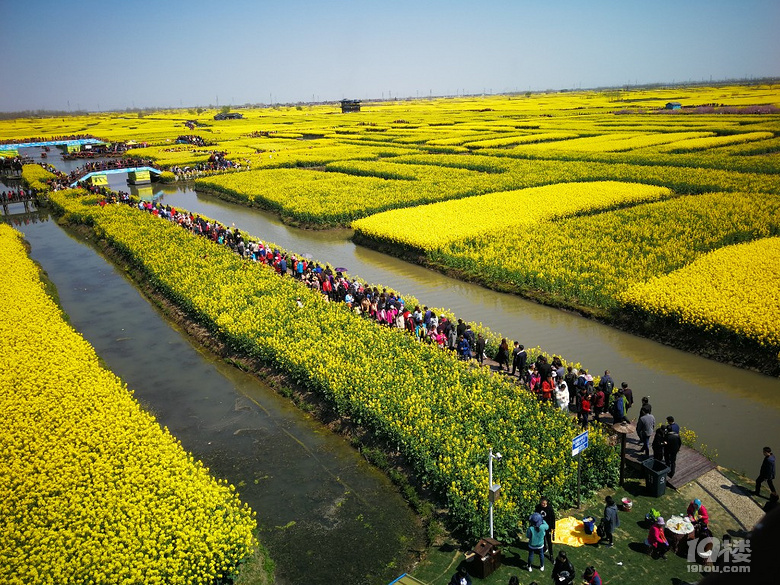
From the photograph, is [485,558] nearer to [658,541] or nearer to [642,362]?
[658,541]

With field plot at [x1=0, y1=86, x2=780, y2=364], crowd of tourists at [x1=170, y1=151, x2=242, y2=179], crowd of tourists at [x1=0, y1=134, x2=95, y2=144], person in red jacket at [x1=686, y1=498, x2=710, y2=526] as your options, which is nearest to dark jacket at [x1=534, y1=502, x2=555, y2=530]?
person in red jacket at [x1=686, y1=498, x2=710, y2=526]

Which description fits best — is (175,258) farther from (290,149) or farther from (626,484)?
(290,149)

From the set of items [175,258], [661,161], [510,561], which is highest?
[661,161]

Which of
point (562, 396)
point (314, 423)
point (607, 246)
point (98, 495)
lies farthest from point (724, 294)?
point (98, 495)

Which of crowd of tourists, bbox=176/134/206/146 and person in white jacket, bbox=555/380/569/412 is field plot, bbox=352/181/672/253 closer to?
person in white jacket, bbox=555/380/569/412

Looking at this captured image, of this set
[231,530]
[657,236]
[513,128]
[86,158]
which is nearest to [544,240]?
[657,236]

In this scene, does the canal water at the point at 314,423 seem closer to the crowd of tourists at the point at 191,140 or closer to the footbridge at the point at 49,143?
the crowd of tourists at the point at 191,140
